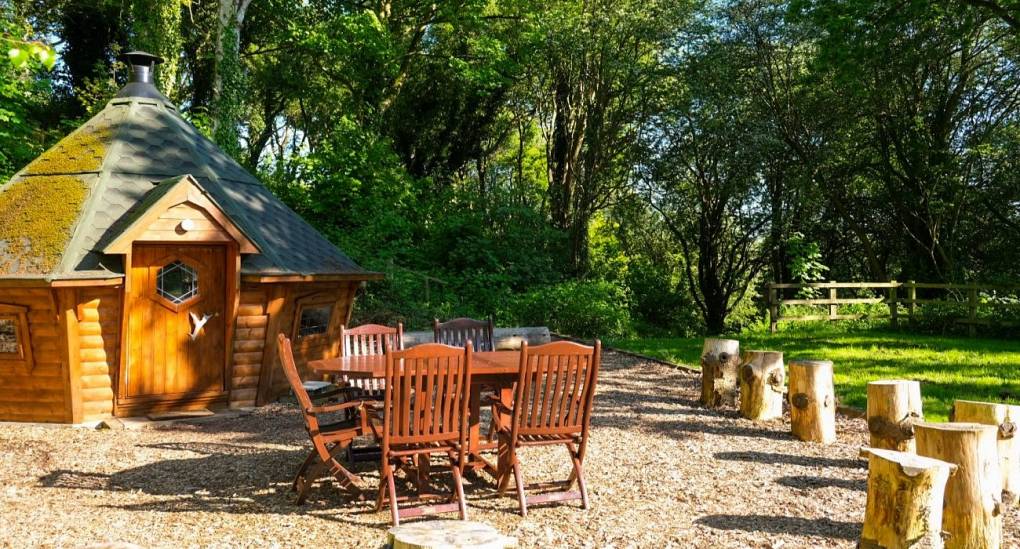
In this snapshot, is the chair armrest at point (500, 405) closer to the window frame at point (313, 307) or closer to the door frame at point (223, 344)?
the door frame at point (223, 344)

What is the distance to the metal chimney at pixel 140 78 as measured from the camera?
12516mm

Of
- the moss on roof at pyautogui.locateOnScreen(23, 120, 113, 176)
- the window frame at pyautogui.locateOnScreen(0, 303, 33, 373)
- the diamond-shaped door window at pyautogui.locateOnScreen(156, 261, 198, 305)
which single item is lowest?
the window frame at pyautogui.locateOnScreen(0, 303, 33, 373)

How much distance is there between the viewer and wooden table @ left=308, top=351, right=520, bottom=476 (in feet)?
20.2

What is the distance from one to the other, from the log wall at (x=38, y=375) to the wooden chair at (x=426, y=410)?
236 inches

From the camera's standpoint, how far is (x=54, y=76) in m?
24.3

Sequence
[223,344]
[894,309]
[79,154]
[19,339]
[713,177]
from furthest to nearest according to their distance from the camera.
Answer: [713,177] < [894,309] < [79,154] < [223,344] < [19,339]

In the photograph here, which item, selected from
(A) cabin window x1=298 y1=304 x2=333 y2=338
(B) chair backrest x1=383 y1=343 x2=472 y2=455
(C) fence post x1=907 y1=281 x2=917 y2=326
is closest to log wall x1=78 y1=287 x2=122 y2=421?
(A) cabin window x1=298 y1=304 x2=333 y2=338

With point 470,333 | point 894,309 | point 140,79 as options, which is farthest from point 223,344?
point 894,309

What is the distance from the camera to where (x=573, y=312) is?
18422 mm

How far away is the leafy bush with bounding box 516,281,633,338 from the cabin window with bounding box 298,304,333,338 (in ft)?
23.3

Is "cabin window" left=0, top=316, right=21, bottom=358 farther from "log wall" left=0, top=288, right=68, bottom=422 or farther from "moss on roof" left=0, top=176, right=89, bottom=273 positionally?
"moss on roof" left=0, top=176, right=89, bottom=273

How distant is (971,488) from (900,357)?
10199mm

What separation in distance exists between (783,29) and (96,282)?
720 inches

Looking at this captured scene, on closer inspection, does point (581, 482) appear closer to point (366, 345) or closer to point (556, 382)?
point (556, 382)
